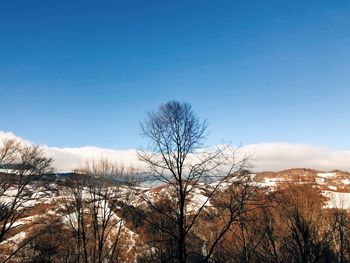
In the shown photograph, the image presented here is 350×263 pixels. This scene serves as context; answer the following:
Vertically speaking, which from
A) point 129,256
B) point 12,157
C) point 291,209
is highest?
point 12,157

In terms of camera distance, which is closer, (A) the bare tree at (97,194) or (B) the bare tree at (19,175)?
(B) the bare tree at (19,175)

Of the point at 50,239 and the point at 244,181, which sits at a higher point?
the point at 244,181

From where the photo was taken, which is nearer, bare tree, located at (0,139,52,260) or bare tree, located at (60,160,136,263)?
bare tree, located at (0,139,52,260)

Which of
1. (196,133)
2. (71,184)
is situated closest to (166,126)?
(196,133)

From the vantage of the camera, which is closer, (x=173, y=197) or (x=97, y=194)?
(x=173, y=197)

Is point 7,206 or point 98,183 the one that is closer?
point 7,206

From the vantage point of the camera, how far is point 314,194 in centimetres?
3100

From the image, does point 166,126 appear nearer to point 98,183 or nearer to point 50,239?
point 98,183

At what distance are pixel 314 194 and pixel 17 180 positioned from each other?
26972mm

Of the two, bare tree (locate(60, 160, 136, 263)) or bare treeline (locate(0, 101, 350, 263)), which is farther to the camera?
bare tree (locate(60, 160, 136, 263))

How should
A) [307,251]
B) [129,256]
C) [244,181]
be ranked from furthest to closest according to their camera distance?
[129,256], [307,251], [244,181]

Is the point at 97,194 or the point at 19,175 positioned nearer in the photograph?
the point at 19,175

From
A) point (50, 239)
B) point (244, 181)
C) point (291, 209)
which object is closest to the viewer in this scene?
point (244, 181)

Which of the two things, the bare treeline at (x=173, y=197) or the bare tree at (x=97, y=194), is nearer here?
the bare treeline at (x=173, y=197)
